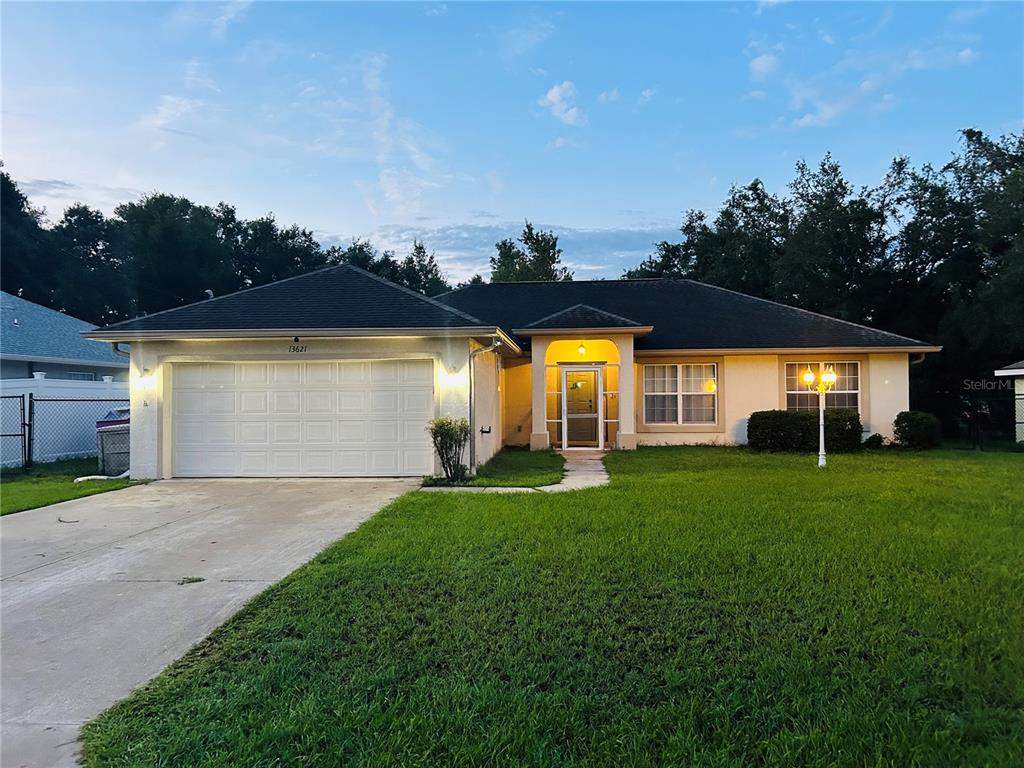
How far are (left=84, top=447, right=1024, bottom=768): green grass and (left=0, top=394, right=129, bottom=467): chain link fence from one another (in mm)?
9755

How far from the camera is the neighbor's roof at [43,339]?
1662 cm

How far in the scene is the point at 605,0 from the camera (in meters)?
11.1

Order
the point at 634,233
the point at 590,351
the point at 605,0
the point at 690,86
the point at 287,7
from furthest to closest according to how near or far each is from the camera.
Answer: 1. the point at 634,233
2. the point at 590,351
3. the point at 690,86
4. the point at 605,0
5. the point at 287,7

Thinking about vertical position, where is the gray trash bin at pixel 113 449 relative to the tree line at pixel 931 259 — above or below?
below

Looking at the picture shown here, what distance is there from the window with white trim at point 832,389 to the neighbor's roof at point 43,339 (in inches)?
774

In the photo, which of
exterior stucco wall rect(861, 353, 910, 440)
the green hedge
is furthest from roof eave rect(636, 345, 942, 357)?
the green hedge

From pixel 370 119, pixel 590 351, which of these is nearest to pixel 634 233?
pixel 590 351

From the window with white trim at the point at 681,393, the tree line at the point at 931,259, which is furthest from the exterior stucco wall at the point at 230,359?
the tree line at the point at 931,259

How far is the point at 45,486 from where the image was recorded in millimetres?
10547

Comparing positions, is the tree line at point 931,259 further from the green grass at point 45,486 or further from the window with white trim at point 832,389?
the green grass at point 45,486

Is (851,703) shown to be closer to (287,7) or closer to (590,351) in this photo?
(287,7)

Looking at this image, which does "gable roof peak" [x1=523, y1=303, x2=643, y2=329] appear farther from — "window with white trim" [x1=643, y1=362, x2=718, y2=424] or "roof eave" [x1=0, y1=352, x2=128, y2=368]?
"roof eave" [x1=0, y1=352, x2=128, y2=368]

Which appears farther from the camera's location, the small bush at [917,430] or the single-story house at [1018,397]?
the single-story house at [1018,397]

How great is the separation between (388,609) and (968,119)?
86.8 ft
